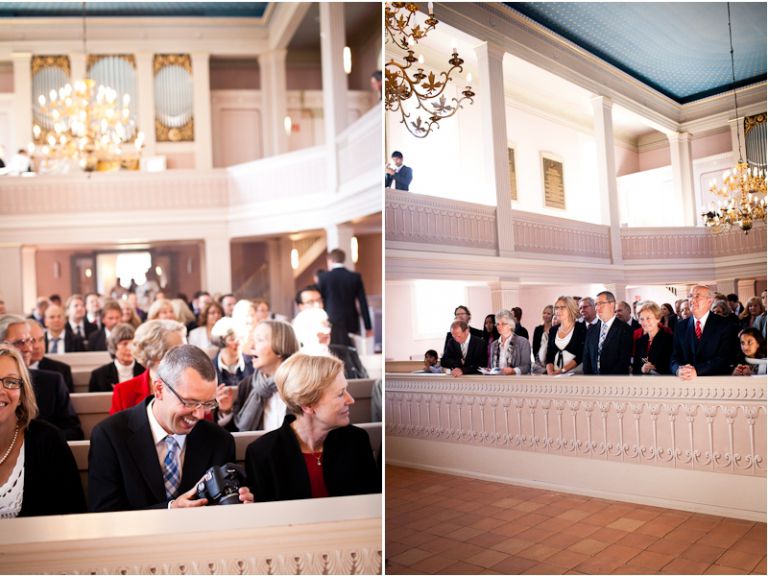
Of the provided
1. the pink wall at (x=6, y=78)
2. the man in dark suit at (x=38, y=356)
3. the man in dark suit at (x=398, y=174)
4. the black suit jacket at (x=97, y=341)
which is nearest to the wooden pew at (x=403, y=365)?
the man in dark suit at (x=398, y=174)

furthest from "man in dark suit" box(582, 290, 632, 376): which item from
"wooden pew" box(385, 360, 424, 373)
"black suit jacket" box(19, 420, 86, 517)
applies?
"black suit jacket" box(19, 420, 86, 517)

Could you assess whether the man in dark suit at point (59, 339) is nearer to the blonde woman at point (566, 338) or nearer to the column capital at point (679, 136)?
the blonde woman at point (566, 338)

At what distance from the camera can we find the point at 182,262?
18.0 feet

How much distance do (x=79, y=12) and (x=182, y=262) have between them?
2639 millimetres

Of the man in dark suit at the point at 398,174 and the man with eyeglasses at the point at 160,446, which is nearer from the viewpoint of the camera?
the man with eyeglasses at the point at 160,446

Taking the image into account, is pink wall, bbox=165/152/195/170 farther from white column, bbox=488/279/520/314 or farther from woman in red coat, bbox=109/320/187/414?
white column, bbox=488/279/520/314

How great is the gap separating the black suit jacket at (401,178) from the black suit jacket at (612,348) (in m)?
1.01

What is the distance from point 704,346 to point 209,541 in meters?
2.11

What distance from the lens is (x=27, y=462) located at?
2398mm

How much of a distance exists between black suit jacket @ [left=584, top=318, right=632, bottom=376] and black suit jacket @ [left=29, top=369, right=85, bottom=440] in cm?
231

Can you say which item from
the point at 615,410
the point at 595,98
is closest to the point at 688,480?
the point at 615,410

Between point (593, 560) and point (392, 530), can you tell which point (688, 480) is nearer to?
point (593, 560)

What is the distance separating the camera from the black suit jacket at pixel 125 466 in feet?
7.68

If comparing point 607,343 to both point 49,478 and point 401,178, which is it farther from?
point 49,478
